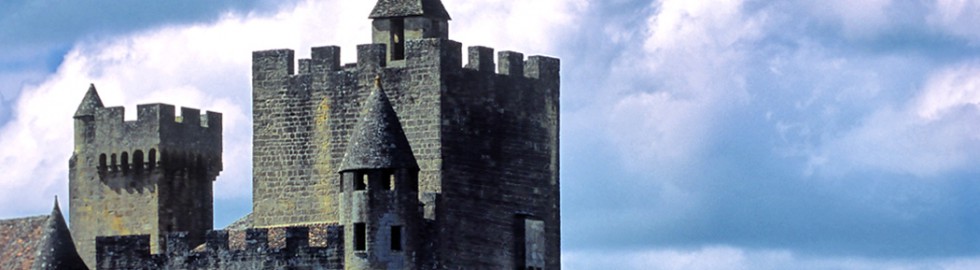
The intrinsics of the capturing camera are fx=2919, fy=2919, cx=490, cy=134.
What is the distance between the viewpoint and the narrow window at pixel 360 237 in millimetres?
68812

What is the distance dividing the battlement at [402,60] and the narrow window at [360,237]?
16.3ft

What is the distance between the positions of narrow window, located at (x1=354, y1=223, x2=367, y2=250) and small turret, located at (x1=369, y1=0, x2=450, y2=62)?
561 cm

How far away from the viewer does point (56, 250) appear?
7169 centimetres

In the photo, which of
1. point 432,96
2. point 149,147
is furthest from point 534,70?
point 149,147

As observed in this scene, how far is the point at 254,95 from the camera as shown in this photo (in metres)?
73.8

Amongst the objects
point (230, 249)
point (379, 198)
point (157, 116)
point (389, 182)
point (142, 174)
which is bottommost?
point (230, 249)

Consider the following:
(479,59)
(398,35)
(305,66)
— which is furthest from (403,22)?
(305,66)

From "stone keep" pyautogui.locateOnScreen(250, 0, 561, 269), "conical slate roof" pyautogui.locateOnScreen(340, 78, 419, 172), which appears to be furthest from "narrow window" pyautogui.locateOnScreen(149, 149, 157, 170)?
"conical slate roof" pyautogui.locateOnScreen(340, 78, 419, 172)

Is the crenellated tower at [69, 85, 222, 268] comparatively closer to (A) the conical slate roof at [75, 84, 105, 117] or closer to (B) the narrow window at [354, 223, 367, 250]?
(A) the conical slate roof at [75, 84, 105, 117]

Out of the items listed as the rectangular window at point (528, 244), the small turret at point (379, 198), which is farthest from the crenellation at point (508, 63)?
the small turret at point (379, 198)

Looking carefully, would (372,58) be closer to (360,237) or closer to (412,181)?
(412,181)

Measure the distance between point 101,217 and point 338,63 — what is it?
9.99 m

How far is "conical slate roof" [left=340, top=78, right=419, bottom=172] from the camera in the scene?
6869 cm

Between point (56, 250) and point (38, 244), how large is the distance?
2946 mm
